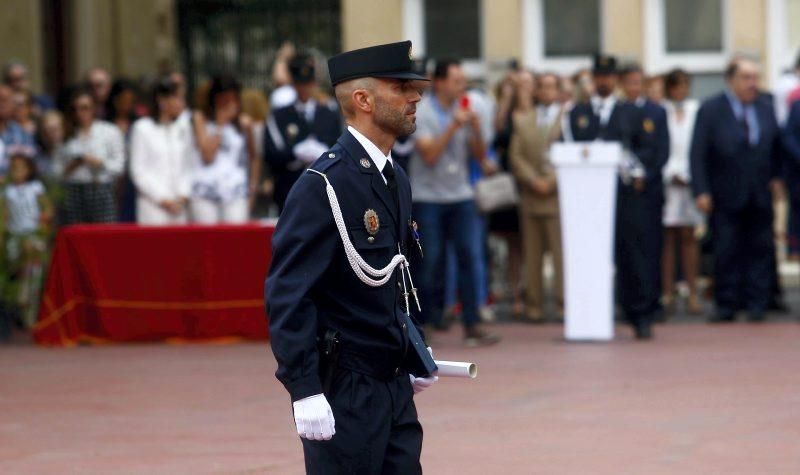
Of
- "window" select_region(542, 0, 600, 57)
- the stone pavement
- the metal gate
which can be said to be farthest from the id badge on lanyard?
the metal gate

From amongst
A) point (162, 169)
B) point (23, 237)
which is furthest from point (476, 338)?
point (23, 237)

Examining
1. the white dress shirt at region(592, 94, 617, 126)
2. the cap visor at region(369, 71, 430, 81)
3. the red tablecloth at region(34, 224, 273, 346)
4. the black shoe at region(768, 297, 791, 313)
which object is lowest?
the black shoe at region(768, 297, 791, 313)

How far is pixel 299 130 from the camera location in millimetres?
12758

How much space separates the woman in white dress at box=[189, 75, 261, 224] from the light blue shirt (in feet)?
12.9

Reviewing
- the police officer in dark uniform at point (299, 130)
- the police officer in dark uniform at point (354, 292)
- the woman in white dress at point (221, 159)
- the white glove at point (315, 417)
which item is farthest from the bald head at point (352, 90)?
the woman in white dress at point (221, 159)

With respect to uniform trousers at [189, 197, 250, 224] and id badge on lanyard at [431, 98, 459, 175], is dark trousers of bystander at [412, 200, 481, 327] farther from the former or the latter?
uniform trousers at [189, 197, 250, 224]

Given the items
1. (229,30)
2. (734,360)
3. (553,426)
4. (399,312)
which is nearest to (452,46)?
(229,30)

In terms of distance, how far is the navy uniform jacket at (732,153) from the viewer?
45.2ft

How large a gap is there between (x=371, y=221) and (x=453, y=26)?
48.0 ft

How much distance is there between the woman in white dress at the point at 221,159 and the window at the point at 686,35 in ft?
21.1

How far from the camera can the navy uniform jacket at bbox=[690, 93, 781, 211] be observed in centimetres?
1379

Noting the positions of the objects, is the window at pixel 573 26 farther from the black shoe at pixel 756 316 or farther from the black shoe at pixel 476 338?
the black shoe at pixel 476 338

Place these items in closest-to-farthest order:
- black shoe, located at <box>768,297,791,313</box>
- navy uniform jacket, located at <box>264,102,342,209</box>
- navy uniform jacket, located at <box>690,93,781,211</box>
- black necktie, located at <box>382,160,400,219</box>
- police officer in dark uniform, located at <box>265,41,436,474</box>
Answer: police officer in dark uniform, located at <box>265,41,436,474</box>, black necktie, located at <box>382,160,400,219</box>, navy uniform jacket, located at <box>264,102,342,209</box>, navy uniform jacket, located at <box>690,93,781,211</box>, black shoe, located at <box>768,297,791,313</box>

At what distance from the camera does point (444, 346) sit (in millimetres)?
12297
